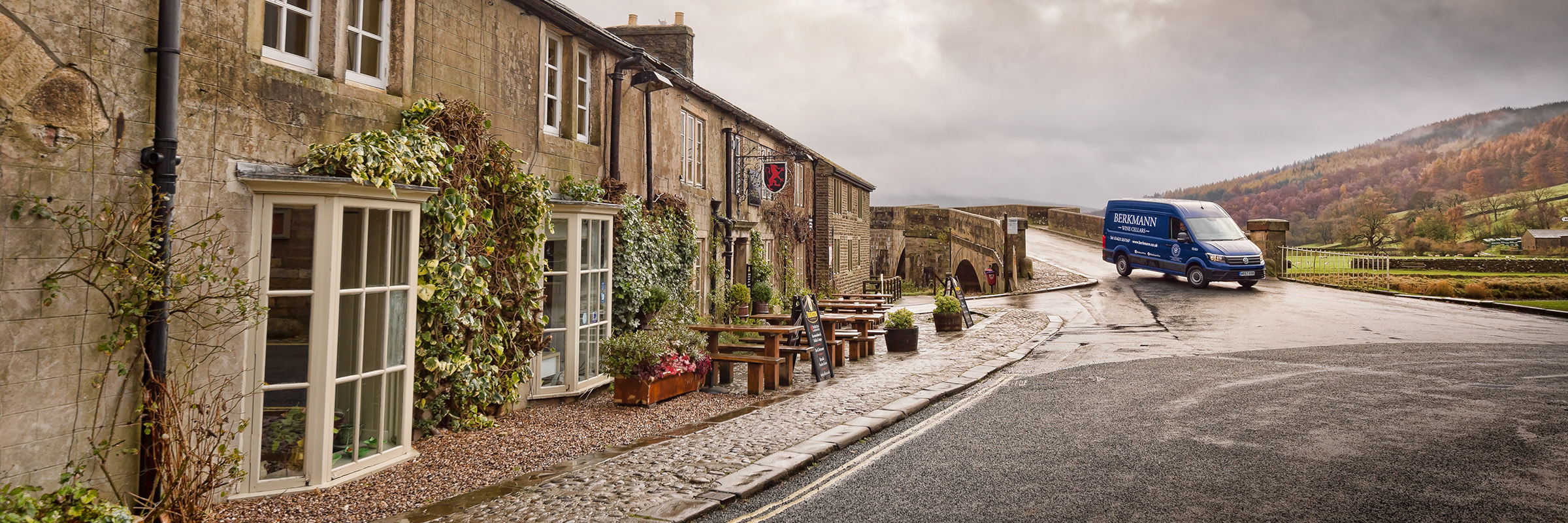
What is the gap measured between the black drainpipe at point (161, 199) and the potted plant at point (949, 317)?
13.9 metres

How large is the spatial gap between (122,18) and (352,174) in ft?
4.94

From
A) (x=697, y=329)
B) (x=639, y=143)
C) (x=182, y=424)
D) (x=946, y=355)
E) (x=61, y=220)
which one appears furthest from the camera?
(x=946, y=355)

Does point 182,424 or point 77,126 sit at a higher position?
point 77,126

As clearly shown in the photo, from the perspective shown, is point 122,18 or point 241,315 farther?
point 241,315

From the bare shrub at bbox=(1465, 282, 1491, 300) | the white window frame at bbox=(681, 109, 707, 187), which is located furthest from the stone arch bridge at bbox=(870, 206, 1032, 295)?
the white window frame at bbox=(681, 109, 707, 187)

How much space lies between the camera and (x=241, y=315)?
5.13m

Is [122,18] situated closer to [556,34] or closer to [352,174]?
[352,174]

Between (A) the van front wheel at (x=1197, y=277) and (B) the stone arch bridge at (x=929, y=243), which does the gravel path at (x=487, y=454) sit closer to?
(A) the van front wheel at (x=1197, y=277)

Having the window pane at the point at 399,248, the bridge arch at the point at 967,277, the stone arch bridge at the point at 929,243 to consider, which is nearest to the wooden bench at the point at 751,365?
the window pane at the point at 399,248

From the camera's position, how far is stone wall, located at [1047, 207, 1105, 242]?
41.5 metres

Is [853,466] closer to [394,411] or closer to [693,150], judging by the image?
[394,411]

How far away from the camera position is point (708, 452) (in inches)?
259

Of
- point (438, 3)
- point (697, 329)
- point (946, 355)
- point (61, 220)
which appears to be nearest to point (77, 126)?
point (61, 220)

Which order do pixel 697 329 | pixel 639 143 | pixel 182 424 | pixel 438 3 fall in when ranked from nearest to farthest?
pixel 182 424 → pixel 438 3 → pixel 697 329 → pixel 639 143
